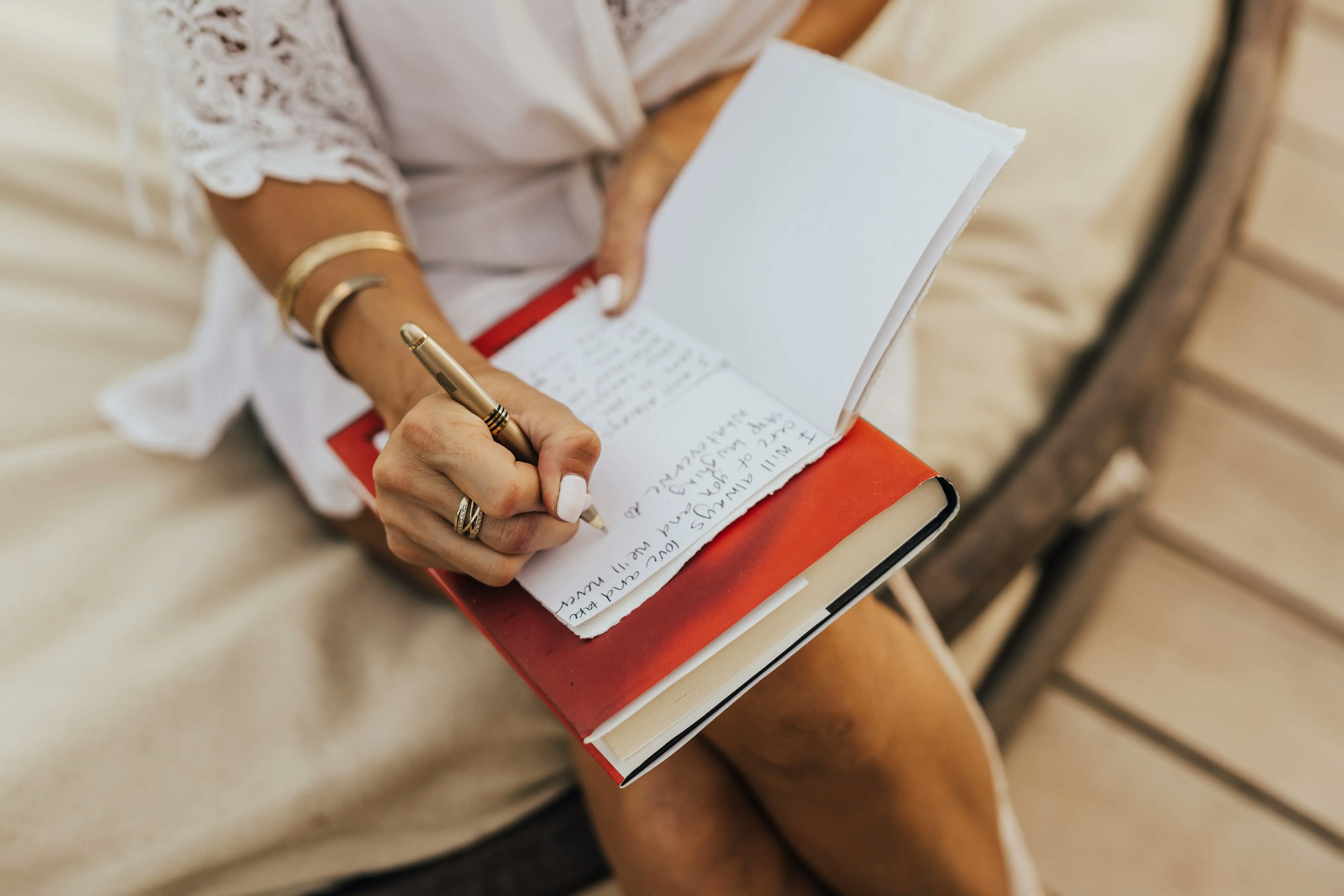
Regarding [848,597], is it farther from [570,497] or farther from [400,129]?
[400,129]

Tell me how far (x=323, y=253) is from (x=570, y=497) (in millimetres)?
263

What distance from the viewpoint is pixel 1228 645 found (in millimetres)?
884

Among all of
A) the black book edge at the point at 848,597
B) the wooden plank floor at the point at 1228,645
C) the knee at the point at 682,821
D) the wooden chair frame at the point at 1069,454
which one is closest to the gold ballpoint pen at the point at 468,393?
the black book edge at the point at 848,597

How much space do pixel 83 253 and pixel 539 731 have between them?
591mm

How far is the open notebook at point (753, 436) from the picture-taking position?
0.37 metres

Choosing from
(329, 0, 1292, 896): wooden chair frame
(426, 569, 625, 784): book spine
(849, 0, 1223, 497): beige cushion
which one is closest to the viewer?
(426, 569, 625, 784): book spine

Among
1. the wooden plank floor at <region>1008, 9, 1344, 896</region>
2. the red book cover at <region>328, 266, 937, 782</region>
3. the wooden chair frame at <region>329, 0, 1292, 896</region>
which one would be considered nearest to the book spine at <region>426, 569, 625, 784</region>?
the red book cover at <region>328, 266, 937, 782</region>

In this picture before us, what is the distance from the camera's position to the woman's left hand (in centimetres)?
50

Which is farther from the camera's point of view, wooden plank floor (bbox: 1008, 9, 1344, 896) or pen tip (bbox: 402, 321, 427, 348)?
wooden plank floor (bbox: 1008, 9, 1344, 896)

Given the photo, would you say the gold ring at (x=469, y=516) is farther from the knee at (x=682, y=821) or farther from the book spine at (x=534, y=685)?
the knee at (x=682, y=821)

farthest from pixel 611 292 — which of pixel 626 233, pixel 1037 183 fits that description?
pixel 1037 183

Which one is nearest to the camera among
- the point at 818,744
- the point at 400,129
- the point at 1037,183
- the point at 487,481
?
the point at 487,481

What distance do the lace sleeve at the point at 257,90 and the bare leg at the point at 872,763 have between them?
16.0 inches

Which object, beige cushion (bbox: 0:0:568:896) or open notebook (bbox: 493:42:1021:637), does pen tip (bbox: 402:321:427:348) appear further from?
beige cushion (bbox: 0:0:568:896)
